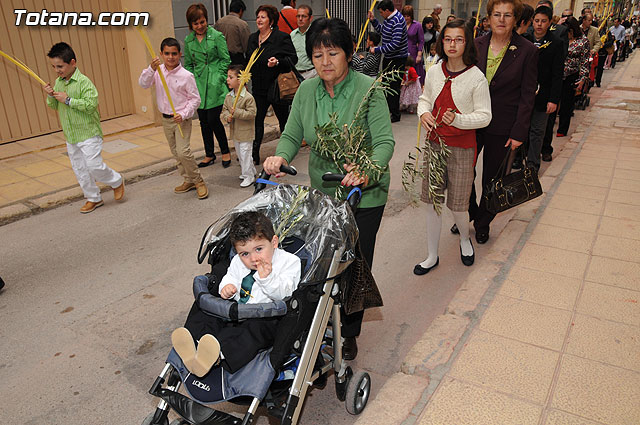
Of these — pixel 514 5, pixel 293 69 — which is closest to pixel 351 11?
pixel 293 69

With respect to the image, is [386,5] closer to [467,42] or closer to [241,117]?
[241,117]

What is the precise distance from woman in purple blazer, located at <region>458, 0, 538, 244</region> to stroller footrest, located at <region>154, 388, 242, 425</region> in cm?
340

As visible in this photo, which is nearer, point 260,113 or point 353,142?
point 353,142

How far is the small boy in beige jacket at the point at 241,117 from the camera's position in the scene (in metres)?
6.68

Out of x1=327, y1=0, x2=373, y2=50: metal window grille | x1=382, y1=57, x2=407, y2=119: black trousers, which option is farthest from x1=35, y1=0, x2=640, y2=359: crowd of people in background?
x1=327, y1=0, x2=373, y2=50: metal window grille

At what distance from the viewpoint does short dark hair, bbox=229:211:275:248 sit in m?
2.62

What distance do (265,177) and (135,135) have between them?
20.9ft

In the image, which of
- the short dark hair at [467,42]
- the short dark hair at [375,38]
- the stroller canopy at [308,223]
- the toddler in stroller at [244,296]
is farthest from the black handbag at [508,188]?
the short dark hair at [375,38]

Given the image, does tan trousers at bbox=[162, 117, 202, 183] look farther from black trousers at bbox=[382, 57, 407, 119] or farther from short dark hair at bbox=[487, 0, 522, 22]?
black trousers at bbox=[382, 57, 407, 119]

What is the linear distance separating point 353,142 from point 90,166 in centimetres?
396

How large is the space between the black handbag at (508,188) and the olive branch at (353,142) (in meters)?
2.14

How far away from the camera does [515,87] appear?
15.1ft

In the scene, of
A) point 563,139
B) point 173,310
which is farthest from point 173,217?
point 563,139

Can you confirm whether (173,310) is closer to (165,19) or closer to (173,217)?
(173,217)
